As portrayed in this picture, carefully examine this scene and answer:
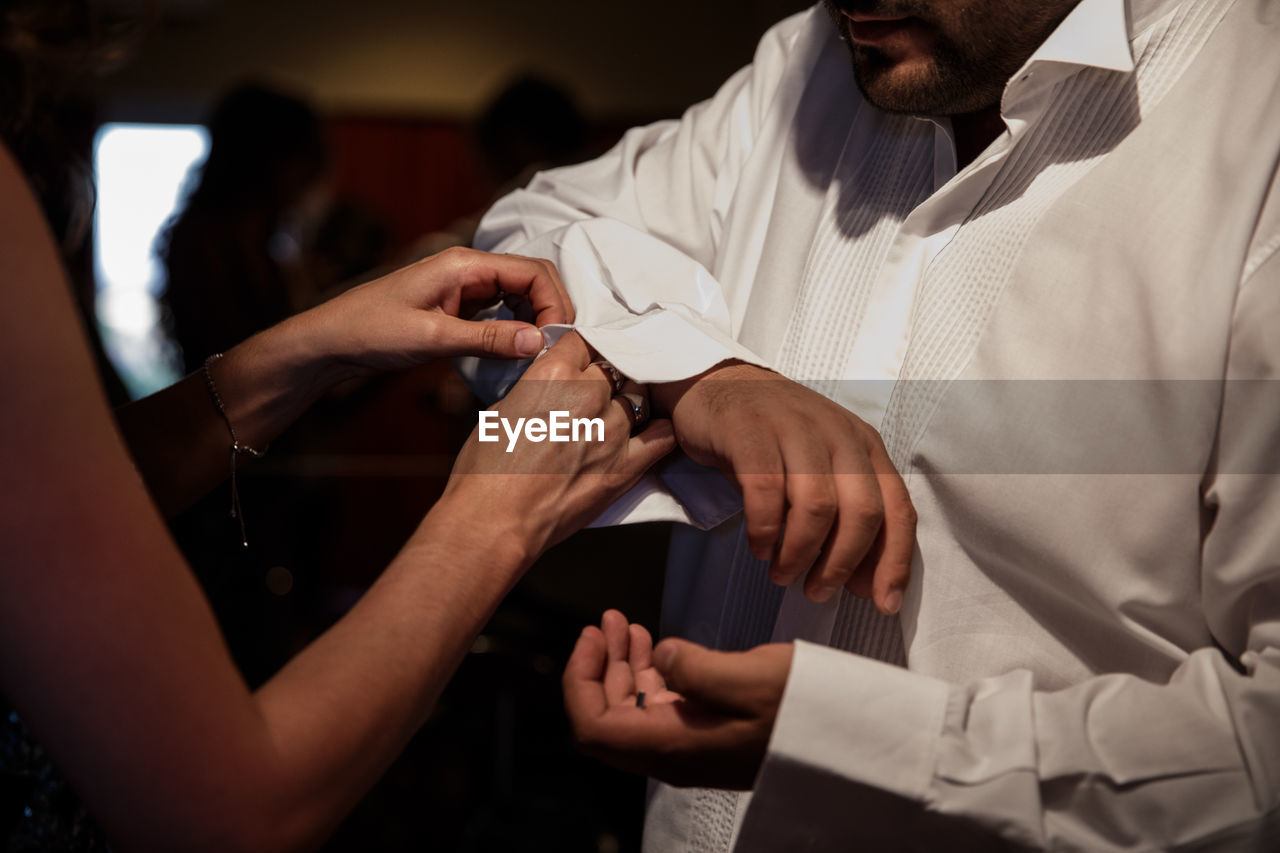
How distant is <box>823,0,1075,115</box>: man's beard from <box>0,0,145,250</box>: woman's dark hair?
102 centimetres

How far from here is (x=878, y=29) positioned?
914 mm

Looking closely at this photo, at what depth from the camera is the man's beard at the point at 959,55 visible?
0.88m

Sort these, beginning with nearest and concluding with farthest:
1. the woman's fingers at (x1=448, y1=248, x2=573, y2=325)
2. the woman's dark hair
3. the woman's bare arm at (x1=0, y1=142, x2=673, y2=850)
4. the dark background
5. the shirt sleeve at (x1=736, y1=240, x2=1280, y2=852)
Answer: the woman's bare arm at (x1=0, y1=142, x2=673, y2=850) → the shirt sleeve at (x1=736, y1=240, x2=1280, y2=852) → the woman's fingers at (x1=448, y1=248, x2=573, y2=325) → the woman's dark hair → the dark background

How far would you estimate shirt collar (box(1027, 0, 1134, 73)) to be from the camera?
2.62 feet

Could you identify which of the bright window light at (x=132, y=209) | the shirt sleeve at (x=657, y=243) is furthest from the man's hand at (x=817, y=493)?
the bright window light at (x=132, y=209)

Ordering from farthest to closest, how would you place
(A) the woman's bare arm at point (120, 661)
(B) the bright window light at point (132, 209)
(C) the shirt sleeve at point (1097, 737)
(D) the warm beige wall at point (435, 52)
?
(B) the bright window light at point (132, 209) → (D) the warm beige wall at point (435, 52) → (C) the shirt sleeve at point (1097, 737) → (A) the woman's bare arm at point (120, 661)

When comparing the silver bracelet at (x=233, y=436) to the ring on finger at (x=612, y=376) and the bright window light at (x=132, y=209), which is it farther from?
the bright window light at (x=132, y=209)

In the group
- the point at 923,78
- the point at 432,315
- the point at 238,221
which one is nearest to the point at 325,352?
the point at 432,315

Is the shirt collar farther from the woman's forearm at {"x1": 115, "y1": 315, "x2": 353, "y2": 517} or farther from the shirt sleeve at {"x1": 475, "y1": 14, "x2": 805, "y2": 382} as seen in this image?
the woman's forearm at {"x1": 115, "y1": 315, "x2": 353, "y2": 517}

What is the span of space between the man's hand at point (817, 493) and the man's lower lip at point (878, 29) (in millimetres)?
367

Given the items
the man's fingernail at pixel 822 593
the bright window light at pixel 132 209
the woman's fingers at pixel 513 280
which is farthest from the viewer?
the bright window light at pixel 132 209

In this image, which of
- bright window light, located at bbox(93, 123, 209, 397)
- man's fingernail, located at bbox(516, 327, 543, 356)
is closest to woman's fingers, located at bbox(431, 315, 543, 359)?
man's fingernail, located at bbox(516, 327, 543, 356)

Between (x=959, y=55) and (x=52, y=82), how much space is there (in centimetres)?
122

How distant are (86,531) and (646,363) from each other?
1.57 feet
